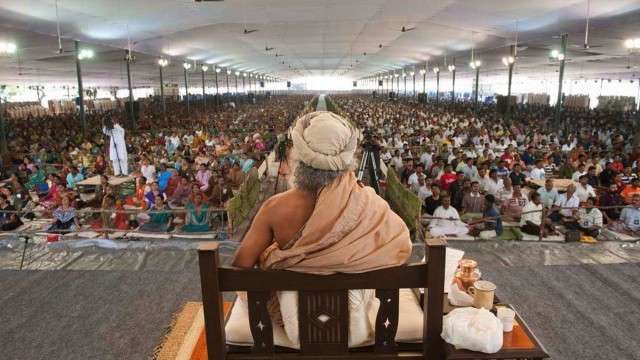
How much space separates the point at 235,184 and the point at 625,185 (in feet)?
23.2

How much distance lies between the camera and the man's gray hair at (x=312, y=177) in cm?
180

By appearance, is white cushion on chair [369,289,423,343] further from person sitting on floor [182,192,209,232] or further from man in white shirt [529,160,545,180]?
man in white shirt [529,160,545,180]

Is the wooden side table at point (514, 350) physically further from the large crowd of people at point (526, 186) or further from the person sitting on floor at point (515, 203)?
the person sitting on floor at point (515, 203)

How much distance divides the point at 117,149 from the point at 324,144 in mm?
9115

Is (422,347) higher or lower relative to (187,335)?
higher

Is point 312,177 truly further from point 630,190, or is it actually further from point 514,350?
point 630,190

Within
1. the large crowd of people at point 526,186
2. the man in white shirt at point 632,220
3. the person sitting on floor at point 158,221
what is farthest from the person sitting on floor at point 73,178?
the man in white shirt at point 632,220

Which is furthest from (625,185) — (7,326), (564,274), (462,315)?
(7,326)

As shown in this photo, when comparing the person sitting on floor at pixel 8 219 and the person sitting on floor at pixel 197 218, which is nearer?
the person sitting on floor at pixel 197 218

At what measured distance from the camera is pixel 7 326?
3246 millimetres

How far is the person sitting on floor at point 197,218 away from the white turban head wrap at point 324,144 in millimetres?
5401

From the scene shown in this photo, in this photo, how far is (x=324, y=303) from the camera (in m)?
1.83

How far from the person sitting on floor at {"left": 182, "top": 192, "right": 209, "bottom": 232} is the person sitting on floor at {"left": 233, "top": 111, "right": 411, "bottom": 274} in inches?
210

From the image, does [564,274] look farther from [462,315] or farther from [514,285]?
[462,315]
